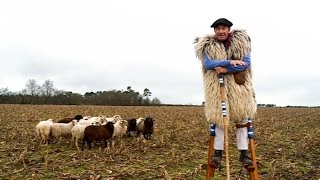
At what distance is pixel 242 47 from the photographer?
16.8ft

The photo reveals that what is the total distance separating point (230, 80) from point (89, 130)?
255 inches

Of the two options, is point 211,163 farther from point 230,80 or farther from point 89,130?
point 89,130

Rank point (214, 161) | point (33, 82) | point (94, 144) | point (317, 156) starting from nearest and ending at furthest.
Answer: point (214, 161), point (317, 156), point (94, 144), point (33, 82)

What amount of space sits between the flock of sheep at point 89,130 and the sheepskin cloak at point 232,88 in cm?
613

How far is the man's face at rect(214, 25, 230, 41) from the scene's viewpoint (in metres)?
5.18

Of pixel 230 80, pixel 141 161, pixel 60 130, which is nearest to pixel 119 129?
pixel 60 130

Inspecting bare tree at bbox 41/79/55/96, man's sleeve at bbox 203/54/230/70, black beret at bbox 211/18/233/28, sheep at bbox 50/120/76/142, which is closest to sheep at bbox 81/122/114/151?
sheep at bbox 50/120/76/142

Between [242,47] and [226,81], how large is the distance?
57cm

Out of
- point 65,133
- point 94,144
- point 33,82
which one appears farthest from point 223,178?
point 33,82

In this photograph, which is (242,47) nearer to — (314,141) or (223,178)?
(223,178)

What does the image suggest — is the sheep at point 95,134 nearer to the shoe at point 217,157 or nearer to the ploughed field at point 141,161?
the ploughed field at point 141,161

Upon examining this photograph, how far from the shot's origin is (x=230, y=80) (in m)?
5.14

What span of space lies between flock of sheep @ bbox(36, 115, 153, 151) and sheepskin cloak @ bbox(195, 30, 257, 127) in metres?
6.13

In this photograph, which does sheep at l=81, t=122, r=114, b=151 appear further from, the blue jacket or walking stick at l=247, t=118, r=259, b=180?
walking stick at l=247, t=118, r=259, b=180
